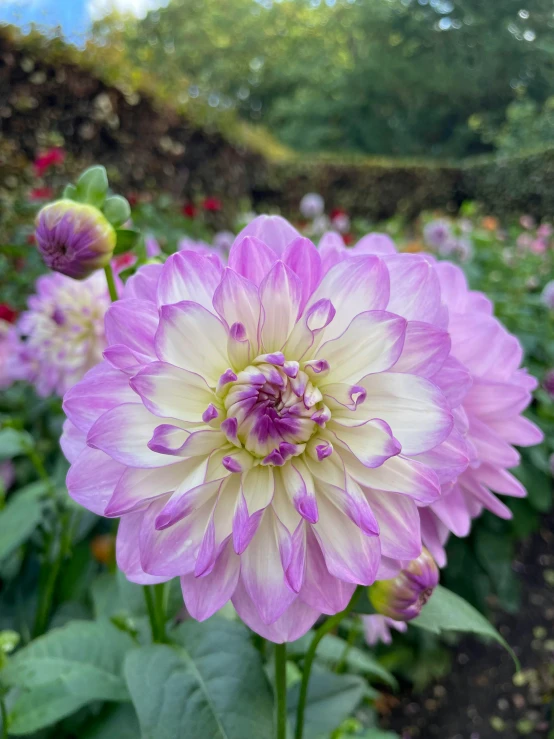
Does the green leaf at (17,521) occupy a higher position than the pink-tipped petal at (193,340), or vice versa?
the pink-tipped petal at (193,340)

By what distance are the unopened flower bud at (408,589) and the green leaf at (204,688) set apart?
13cm

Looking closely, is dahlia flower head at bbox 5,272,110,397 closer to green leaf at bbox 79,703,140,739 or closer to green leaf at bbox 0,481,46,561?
green leaf at bbox 0,481,46,561

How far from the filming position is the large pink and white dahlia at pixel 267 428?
0.38 m

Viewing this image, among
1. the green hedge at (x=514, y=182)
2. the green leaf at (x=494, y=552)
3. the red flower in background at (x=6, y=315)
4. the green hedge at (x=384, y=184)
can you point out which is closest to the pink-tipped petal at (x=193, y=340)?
the red flower in background at (x=6, y=315)

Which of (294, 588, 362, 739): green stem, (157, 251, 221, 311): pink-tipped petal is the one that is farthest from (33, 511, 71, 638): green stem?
(157, 251, 221, 311): pink-tipped petal

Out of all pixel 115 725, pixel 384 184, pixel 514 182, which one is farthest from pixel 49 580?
pixel 384 184

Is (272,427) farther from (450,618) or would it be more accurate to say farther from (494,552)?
(494,552)

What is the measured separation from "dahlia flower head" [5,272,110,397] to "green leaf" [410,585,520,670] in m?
0.61

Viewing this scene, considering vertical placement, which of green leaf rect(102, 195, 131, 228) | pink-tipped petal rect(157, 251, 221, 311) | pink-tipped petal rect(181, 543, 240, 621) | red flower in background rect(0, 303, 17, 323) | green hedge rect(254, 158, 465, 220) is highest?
pink-tipped petal rect(157, 251, 221, 311)

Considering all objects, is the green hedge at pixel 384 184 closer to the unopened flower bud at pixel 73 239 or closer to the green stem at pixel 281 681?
the unopened flower bud at pixel 73 239

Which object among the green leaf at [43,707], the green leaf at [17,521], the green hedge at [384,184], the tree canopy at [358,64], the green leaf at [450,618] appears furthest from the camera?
the green hedge at [384,184]

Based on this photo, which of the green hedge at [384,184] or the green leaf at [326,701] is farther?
the green hedge at [384,184]

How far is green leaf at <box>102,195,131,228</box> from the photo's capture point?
1.80 ft

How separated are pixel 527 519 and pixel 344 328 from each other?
152cm
